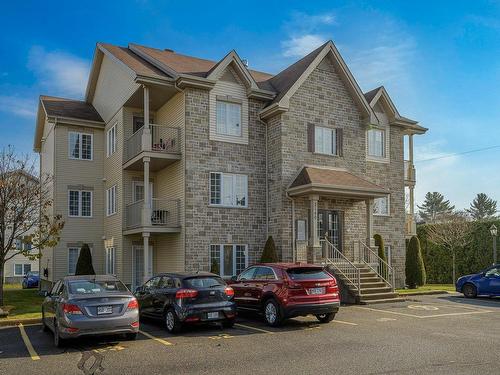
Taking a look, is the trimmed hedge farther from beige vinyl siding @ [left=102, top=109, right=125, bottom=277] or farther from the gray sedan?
the gray sedan

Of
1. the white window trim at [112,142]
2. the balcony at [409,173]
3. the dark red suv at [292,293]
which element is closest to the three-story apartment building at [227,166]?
the white window trim at [112,142]

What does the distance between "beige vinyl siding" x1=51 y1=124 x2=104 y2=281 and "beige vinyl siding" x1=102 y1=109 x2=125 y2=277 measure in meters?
0.52

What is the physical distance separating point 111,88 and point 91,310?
18046mm

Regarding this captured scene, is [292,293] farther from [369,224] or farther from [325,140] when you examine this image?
[325,140]

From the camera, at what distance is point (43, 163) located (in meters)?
32.9

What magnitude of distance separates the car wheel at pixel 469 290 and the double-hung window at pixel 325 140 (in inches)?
321

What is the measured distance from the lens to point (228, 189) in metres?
22.5

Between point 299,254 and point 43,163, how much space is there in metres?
19.0

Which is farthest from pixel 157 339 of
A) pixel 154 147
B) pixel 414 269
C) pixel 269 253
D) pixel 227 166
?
pixel 414 269

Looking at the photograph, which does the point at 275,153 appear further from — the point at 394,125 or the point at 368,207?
the point at 394,125

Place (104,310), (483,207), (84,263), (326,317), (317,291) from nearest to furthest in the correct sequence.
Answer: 1. (104,310)
2. (317,291)
3. (326,317)
4. (84,263)
5. (483,207)

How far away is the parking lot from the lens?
9336 millimetres

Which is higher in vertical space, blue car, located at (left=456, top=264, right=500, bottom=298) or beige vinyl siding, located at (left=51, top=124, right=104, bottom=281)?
beige vinyl siding, located at (left=51, top=124, right=104, bottom=281)

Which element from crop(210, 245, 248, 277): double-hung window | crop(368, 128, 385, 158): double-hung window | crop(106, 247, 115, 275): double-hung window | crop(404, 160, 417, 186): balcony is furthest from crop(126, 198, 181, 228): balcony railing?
crop(404, 160, 417, 186): balcony
